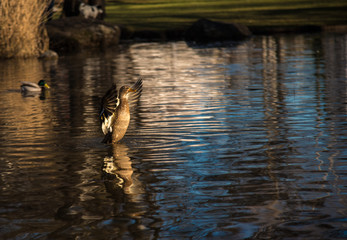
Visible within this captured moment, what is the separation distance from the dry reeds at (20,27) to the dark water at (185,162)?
811 cm

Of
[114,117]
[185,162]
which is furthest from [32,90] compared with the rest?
[185,162]

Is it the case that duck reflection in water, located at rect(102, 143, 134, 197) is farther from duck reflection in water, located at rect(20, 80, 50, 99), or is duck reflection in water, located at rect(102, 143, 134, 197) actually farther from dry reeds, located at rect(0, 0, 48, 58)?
dry reeds, located at rect(0, 0, 48, 58)

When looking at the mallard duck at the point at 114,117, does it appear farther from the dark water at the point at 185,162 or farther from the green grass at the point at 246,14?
the green grass at the point at 246,14

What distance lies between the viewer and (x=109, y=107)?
969 centimetres

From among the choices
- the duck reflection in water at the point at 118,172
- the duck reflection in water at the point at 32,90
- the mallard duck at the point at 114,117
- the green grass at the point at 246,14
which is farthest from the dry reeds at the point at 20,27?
the duck reflection in water at the point at 118,172

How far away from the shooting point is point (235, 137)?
33.1 feet

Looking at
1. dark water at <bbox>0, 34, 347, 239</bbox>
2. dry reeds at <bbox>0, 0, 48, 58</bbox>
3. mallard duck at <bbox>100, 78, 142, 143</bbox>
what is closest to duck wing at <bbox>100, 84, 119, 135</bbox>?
mallard duck at <bbox>100, 78, 142, 143</bbox>

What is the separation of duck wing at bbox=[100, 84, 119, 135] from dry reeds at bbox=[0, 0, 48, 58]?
16.7 m

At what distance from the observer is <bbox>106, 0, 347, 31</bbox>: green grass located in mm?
43125

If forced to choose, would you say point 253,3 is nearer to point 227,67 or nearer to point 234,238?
point 227,67

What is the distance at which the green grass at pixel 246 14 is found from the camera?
1698 inches

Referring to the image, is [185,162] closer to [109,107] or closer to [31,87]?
[109,107]

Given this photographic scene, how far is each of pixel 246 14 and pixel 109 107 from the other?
41954 millimetres

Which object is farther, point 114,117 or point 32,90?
point 32,90
